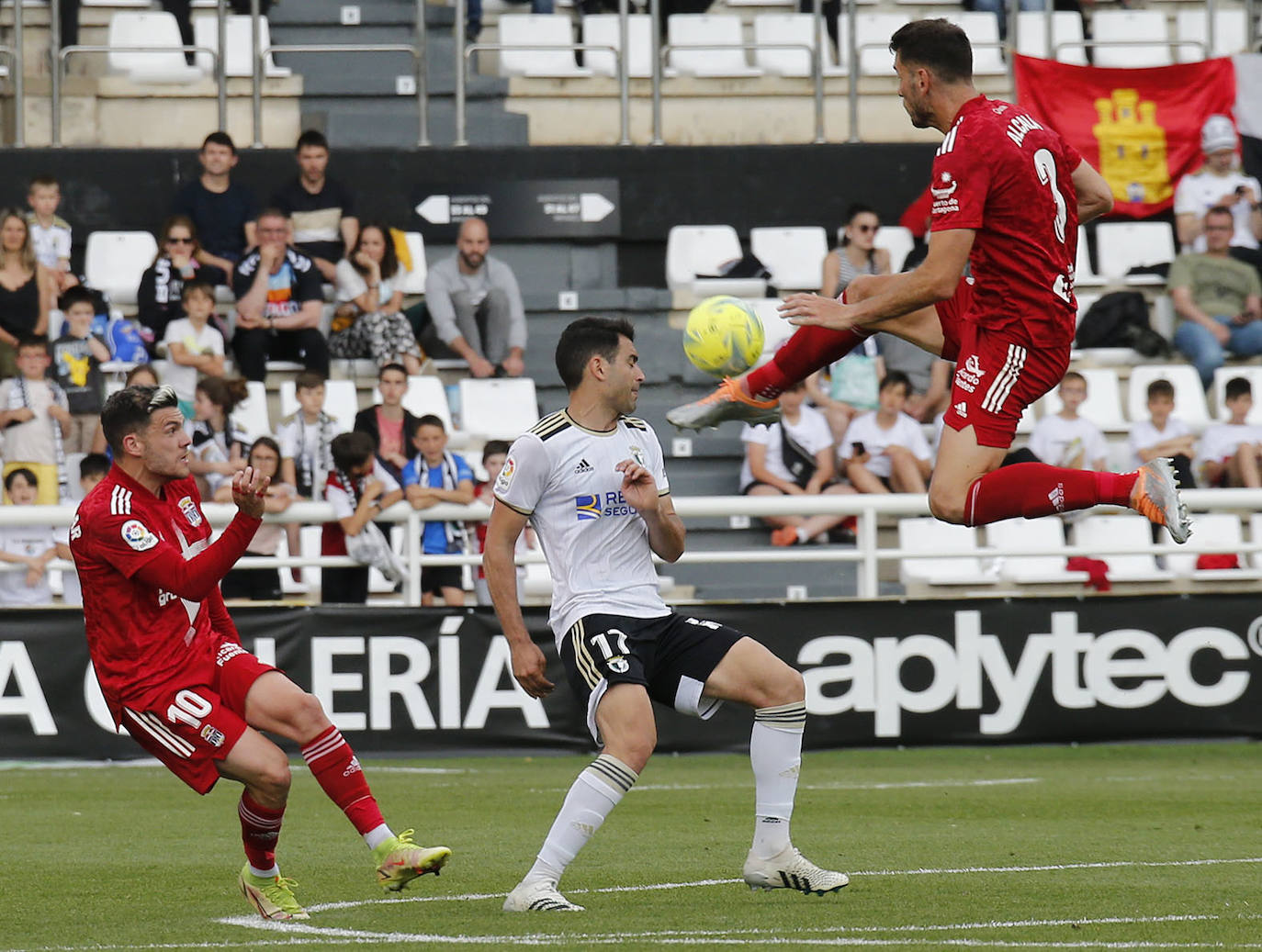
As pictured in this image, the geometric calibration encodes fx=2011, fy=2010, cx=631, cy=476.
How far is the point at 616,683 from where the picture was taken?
6297mm

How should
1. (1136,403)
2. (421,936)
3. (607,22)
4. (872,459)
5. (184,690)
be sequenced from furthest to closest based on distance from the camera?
(607,22), (1136,403), (872,459), (184,690), (421,936)

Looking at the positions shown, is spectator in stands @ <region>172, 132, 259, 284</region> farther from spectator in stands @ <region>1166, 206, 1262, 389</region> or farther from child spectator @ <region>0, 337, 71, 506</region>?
spectator in stands @ <region>1166, 206, 1262, 389</region>

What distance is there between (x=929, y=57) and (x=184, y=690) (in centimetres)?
322

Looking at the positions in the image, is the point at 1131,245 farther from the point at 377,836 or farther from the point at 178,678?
the point at 178,678

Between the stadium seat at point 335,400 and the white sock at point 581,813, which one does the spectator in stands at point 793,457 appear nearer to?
the stadium seat at point 335,400

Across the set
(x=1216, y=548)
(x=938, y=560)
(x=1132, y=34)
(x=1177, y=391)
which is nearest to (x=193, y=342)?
(x=938, y=560)

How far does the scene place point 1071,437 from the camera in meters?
14.5

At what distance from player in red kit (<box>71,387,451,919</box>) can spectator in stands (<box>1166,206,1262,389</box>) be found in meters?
11.3

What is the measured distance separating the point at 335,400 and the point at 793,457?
133 inches

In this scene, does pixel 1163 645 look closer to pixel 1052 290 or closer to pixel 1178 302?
pixel 1178 302

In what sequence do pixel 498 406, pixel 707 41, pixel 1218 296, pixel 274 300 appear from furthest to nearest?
pixel 707 41
pixel 1218 296
pixel 498 406
pixel 274 300

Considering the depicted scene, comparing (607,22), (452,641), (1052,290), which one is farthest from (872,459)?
(1052,290)

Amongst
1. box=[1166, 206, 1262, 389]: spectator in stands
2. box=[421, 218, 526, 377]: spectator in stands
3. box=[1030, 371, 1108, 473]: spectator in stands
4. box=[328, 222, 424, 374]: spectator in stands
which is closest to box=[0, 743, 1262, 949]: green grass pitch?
Result: box=[1030, 371, 1108, 473]: spectator in stands

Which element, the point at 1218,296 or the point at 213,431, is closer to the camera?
the point at 213,431
